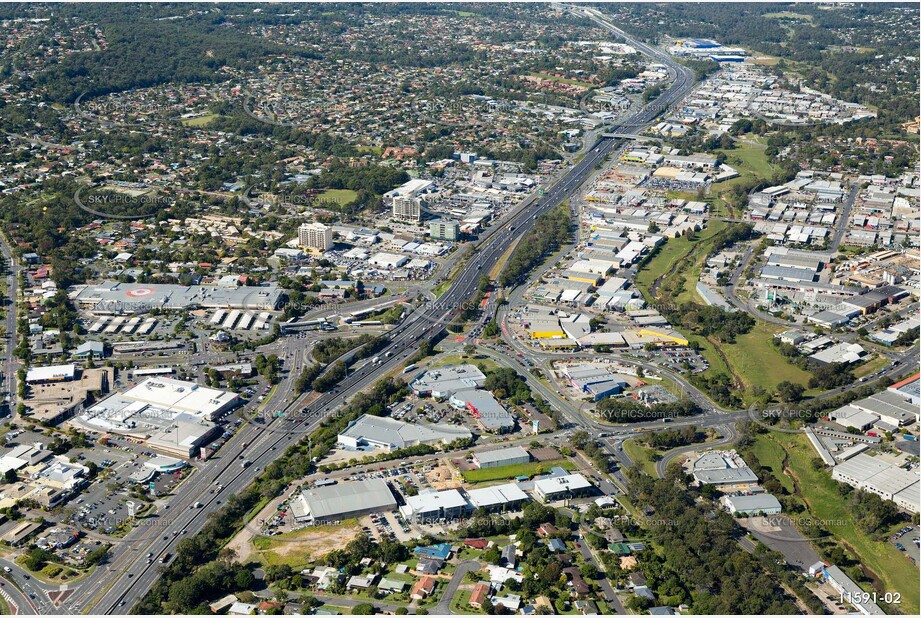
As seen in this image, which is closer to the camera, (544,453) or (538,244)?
(544,453)

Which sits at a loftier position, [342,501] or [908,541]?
[908,541]

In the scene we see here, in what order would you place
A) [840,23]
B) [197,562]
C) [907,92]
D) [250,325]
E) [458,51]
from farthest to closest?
[840,23]
[458,51]
[907,92]
[250,325]
[197,562]

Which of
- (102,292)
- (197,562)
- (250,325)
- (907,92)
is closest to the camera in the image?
(197,562)

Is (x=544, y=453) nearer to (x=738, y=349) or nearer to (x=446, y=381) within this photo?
(x=446, y=381)

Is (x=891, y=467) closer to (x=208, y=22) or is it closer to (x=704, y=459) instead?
(x=704, y=459)

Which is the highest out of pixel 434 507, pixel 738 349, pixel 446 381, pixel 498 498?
pixel 434 507

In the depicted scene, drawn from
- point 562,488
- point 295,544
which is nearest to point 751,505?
point 562,488

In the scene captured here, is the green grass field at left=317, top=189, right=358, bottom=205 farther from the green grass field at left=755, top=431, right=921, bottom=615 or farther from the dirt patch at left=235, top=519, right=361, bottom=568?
the dirt patch at left=235, top=519, right=361, bottom=568

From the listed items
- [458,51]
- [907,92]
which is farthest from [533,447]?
[458,51]
